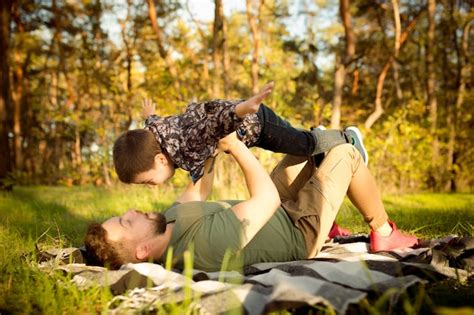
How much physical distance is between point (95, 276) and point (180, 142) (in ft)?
3.38

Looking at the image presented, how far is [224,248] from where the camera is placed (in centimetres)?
258

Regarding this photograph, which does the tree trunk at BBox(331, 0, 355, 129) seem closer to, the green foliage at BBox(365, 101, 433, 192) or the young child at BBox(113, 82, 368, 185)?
the green foliage at BBox(365, 101, 433, 192)

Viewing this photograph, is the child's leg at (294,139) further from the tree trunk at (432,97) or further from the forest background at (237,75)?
the tree trunk at (432,97)

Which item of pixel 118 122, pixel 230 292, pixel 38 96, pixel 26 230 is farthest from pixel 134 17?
pixel 230 292

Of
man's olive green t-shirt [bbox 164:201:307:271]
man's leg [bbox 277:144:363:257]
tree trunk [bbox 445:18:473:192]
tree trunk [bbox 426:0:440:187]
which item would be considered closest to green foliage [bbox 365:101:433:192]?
tree trunk [bbox 426:0:440:187]

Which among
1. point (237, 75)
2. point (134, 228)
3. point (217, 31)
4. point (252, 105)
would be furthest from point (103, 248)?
point (237, 75)

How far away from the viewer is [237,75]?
23266mm

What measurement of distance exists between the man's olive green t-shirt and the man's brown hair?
0.99ft

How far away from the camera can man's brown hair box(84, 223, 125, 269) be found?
2.62 meters

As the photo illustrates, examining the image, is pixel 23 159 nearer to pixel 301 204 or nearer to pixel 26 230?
pixel 26 230

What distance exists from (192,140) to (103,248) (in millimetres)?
862

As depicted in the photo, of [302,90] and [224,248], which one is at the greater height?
[302,90]

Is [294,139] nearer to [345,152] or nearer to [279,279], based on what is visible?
[345,152]

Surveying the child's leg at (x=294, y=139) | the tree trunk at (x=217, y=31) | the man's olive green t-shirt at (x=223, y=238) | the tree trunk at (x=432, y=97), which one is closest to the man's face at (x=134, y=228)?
the man's olive green t-shirt at (x=223, y=238)
